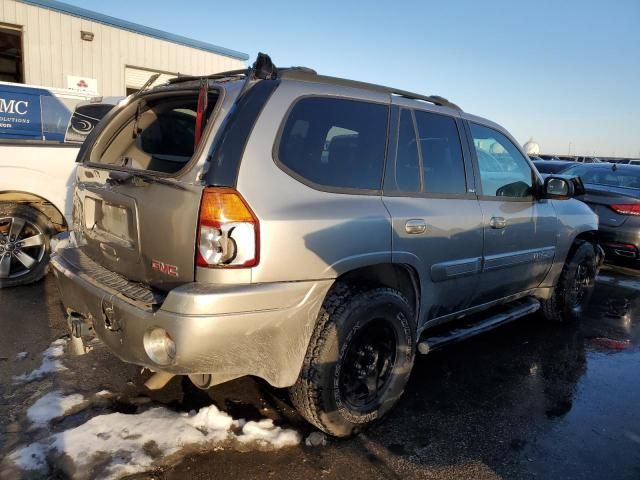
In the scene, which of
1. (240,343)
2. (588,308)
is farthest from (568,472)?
(588,308)

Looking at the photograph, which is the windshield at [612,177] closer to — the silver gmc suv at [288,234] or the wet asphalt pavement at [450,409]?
the wet asphalt pavement at [450,409]

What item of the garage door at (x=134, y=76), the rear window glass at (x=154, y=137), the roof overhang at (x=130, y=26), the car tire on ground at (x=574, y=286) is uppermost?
the roof overhang at (x=130, y=26)

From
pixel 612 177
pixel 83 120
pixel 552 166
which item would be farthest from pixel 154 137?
pixel 552 166

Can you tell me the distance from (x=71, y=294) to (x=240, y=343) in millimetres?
1176

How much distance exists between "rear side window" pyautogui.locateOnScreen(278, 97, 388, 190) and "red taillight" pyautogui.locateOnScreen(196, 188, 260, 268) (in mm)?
348

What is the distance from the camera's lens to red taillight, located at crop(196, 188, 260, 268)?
7.25 ft

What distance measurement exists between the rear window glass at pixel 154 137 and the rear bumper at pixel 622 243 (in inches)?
236

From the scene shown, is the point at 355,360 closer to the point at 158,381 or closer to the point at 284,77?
the point at 158,381

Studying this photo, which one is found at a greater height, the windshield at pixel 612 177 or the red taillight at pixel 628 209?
the windshield at pixel 612 177

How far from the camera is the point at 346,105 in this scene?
2787 millimetres

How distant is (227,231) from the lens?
7.25ft

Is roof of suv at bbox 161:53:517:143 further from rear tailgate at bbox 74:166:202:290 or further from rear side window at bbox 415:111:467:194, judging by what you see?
rear tailgate at bbox 74:166:202:290

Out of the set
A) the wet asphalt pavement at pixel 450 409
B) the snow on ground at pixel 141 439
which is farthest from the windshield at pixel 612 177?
the snow on ground at pixel 141 439

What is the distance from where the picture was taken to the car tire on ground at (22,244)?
4.80m
